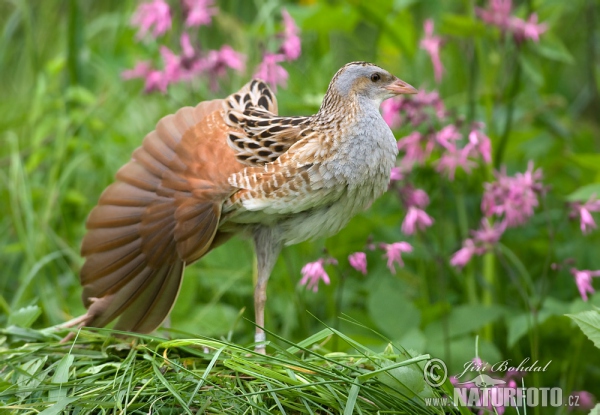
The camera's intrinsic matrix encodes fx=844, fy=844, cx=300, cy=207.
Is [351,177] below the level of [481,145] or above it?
below

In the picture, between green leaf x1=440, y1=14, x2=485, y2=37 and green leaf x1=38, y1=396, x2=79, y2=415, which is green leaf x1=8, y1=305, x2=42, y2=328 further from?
green leaf x1=440, y1=14, x2=485, y2=37

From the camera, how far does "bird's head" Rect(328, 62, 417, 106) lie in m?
2.40

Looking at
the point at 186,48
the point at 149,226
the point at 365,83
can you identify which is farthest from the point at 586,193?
the point at 186,48

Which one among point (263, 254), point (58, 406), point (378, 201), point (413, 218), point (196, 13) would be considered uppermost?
point (196, 13)

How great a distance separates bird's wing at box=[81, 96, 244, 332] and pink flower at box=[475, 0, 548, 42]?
1164mm

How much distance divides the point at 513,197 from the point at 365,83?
752 millimetres

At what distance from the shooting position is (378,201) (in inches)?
153

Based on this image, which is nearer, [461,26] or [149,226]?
[149,226]

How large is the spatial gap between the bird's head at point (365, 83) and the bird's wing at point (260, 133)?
15 cm

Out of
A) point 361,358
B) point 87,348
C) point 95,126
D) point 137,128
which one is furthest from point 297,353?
point 137,128

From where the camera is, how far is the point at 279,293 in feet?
12.1

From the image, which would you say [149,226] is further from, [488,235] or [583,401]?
[583,401]

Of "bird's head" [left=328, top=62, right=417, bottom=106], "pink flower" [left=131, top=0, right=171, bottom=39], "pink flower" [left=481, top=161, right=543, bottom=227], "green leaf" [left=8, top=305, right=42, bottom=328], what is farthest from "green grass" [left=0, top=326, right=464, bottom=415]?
"pink flower" [left=131, top=0, right=171, bottom=39]

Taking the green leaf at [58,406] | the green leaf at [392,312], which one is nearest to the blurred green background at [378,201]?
the green leaf at [392,312]
